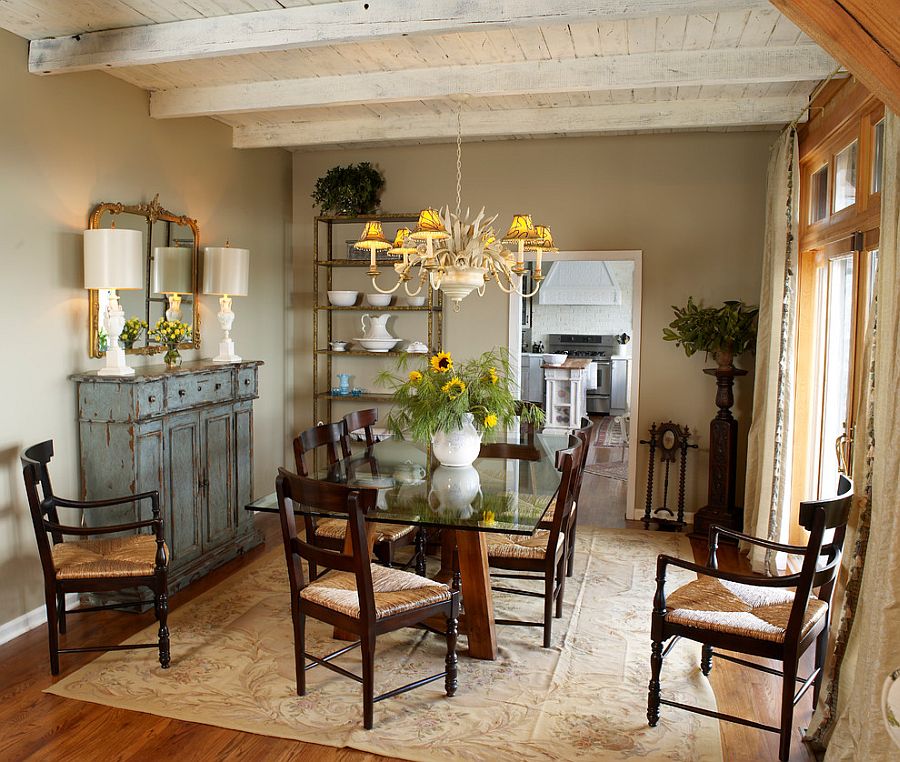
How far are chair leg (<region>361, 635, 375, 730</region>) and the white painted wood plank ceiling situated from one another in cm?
239

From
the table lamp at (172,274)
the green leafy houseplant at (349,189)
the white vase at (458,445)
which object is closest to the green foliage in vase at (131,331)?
the table lamp at (172,274)

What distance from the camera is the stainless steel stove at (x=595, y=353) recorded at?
11.4m

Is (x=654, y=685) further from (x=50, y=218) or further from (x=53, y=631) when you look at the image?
(x=50, y=218)

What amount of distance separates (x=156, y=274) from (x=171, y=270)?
124mm

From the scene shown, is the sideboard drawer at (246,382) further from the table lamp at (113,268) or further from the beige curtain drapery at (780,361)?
the beige curtain drapery at (780,361)

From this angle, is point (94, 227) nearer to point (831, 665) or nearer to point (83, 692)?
point (83, 692)

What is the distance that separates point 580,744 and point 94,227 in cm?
343

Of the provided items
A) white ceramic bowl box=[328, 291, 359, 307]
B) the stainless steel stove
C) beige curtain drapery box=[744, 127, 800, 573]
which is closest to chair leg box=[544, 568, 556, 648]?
beige curtain drapery box=[744, 127, 800, 573]

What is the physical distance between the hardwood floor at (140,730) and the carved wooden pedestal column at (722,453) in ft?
6.36

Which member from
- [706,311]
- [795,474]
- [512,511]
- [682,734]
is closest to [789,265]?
[706,311]

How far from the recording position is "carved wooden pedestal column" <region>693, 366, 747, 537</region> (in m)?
5.16

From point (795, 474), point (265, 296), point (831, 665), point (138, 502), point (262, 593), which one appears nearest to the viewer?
point (831, 665)

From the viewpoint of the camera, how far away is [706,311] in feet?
16.8

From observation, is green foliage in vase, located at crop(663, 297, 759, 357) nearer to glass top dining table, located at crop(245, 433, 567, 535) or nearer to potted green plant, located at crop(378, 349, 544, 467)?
glass top dining table, located at crop(245, 433, 567, 535)
